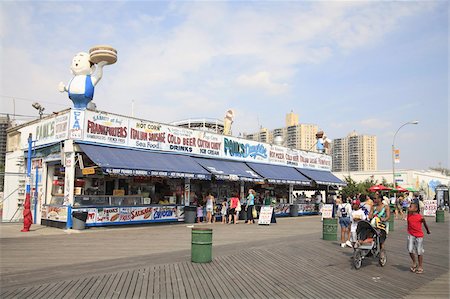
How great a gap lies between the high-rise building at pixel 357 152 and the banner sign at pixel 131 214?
77.4 meters

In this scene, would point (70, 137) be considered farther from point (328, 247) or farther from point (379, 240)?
point (379, 240)

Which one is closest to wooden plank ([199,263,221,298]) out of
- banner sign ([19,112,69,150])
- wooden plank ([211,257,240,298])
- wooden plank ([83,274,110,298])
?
wooden plank ([211,257,240,298])

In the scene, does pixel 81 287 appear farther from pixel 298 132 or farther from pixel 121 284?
pixel 298 132

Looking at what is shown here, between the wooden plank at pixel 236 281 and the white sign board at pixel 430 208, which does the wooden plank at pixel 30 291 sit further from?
the white sign board at pixel 430 208

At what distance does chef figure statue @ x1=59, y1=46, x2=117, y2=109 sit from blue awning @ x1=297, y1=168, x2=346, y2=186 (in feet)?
61.9

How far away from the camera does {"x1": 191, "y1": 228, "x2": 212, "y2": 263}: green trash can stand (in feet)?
30.8

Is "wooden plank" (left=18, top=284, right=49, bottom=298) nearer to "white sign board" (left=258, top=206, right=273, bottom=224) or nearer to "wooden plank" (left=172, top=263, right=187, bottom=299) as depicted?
"wooden plank" (left=172, top=263, right=187, bottom=299)

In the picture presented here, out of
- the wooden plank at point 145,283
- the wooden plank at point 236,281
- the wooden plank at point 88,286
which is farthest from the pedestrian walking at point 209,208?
the wooden plank at point 88,286

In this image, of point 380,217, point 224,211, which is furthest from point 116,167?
point 380,217

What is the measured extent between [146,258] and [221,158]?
14801 mm

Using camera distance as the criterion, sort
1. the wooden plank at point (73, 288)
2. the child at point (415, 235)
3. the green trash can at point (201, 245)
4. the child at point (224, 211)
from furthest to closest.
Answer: the child at point (224, 211) < the green trash can at point (201, 245) < the child at point (415, 235) < the wooden plank at point (73, 288)

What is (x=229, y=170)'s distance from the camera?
2347cm

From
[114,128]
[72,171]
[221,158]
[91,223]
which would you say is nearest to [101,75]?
[114,128]

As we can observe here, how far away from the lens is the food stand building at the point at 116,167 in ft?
56.7
